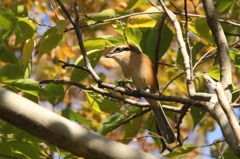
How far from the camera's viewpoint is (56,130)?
6.75 feet

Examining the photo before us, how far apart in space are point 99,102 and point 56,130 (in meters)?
1.51

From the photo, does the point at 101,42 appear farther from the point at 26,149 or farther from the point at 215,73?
the point at 26,149

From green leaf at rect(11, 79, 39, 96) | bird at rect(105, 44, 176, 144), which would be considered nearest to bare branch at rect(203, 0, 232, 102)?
green leaf at rect(11, 79, 39, 96)

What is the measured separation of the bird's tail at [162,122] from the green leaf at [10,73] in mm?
1321

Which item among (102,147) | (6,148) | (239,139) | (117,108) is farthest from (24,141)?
(239,139)

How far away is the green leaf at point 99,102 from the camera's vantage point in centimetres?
355

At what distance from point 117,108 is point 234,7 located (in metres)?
1.24

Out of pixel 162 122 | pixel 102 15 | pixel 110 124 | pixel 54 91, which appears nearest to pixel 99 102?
pixel 54 91

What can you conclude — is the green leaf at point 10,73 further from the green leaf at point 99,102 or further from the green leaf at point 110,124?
the green leaf at point 110,124

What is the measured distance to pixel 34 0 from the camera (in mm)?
7312

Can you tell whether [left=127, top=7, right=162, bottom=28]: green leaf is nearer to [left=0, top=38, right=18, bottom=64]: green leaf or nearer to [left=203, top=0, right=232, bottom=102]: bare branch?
[left=203, top=0, right=232, bottom=102]: bare branch

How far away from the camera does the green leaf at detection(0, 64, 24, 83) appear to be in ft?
9.96

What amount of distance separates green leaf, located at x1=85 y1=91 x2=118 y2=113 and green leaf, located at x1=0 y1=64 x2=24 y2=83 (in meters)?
0.59

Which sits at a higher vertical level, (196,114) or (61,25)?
(61,25)
